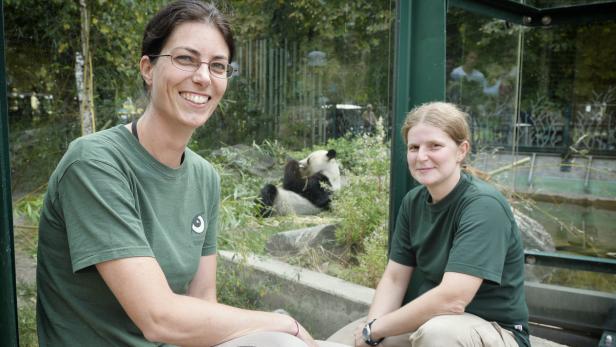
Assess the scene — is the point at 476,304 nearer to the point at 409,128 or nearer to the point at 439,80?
the point at 409,128

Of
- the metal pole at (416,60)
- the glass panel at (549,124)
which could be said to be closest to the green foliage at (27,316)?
the metal pole at (416,60)

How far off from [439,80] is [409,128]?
450 millimetres

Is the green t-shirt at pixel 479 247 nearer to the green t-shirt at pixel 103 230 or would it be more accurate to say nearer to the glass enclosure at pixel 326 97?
the glass enclosure at pixel 326 97

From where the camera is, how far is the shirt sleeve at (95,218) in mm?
1299

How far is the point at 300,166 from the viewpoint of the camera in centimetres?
325

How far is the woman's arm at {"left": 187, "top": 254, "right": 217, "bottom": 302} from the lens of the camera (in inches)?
70.4

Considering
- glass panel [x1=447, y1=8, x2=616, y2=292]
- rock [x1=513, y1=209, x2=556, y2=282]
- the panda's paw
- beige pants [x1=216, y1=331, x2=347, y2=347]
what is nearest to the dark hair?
beige pants [x1=216, y1=331, x2=347, y2=347]

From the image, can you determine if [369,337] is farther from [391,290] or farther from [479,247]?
[479,247]

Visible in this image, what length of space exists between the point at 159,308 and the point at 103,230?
0.72 feet

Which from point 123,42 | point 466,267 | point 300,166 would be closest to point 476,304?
point 466,267

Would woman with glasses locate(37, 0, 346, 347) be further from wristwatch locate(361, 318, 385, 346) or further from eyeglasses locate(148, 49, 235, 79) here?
wristwatch locate(361, 318, 385, 346)

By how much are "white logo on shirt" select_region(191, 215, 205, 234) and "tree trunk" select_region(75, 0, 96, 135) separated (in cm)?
135

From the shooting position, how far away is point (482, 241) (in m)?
1.95

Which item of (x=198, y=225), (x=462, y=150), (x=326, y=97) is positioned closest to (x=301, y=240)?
(x=326, y=97)
